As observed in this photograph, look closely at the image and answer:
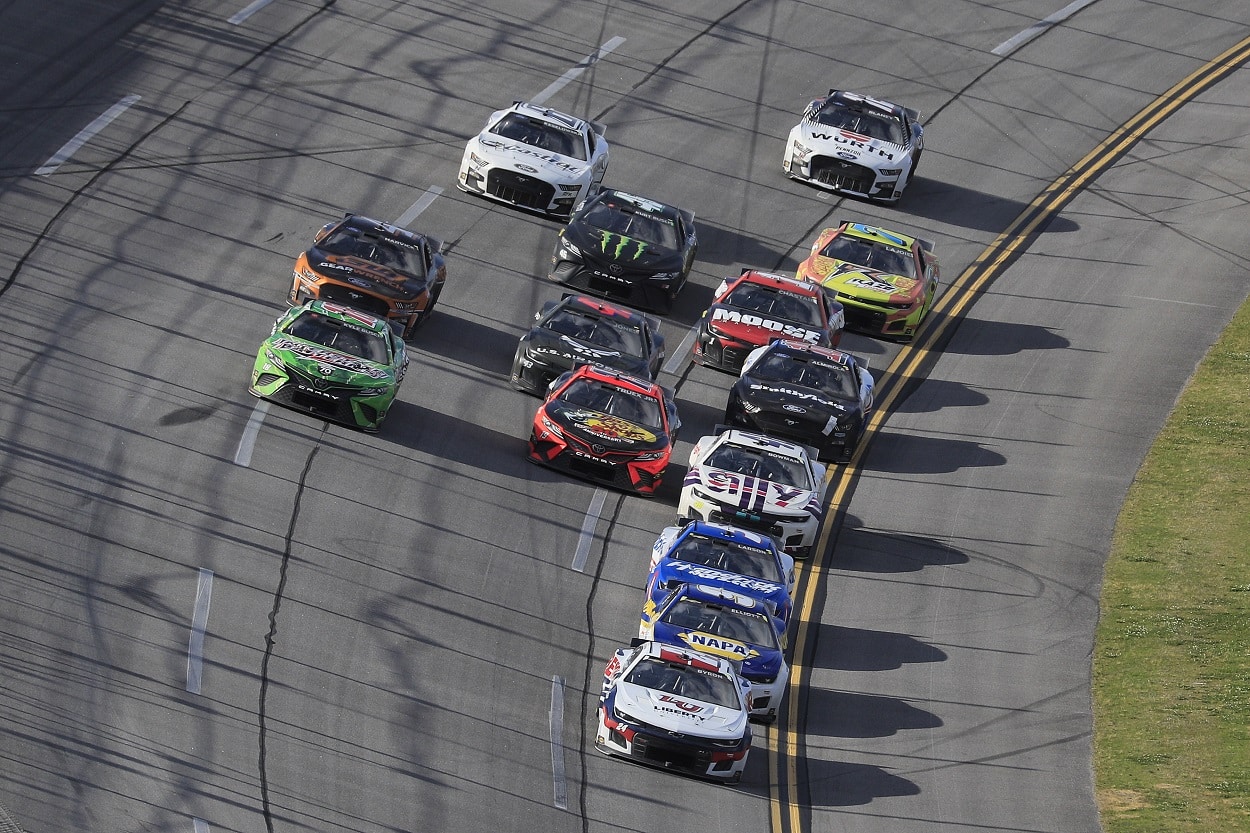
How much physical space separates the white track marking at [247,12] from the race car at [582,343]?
1369 centimetres

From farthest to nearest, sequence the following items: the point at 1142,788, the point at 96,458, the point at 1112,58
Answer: the point at 1112,58, the point at 96,458, the point at 1142,788

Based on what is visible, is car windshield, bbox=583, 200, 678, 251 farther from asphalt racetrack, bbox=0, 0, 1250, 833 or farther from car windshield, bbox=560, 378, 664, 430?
car windshield, bbox=560, 378, 664, 430

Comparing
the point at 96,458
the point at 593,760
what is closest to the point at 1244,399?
the point at 593,760

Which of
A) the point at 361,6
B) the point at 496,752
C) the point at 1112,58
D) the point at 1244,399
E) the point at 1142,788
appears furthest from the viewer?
the point at 1112,58

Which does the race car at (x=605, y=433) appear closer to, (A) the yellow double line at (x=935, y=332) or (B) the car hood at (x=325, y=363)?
(B) the car hood at (x=325, y=363)

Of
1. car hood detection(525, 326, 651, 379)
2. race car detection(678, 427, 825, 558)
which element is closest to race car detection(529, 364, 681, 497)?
race car detection(678, 427, 825, 558)

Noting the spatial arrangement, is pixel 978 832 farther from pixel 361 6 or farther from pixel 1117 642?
pixel 361 6

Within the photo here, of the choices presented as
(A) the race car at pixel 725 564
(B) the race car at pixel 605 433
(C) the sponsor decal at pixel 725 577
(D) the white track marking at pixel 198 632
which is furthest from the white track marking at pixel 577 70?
(D) the white track marking at pixel 198 632

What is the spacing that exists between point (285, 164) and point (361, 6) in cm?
816

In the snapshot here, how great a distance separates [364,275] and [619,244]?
500 centimetres

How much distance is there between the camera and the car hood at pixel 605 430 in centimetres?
A: 3189

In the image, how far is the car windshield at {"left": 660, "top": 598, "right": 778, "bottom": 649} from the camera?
28.1 meters

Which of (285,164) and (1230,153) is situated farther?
(1230,153)

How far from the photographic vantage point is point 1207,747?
94.2ft
